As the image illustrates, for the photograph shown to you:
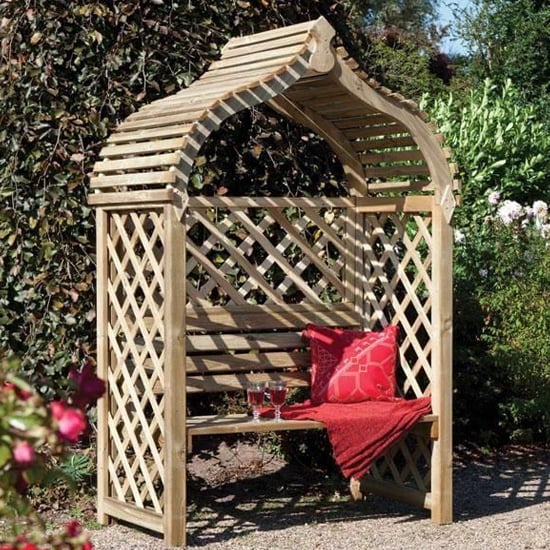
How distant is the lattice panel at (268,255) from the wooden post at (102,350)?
44 centimetres

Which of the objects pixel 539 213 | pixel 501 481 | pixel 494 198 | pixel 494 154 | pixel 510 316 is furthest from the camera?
pixel 494 154

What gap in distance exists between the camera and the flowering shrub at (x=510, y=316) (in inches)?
283

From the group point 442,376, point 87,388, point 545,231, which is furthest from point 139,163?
point 545,231

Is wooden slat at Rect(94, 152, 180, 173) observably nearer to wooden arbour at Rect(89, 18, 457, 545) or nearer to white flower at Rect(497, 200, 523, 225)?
wooden arbour at Rect(89, 18, 457, 545)

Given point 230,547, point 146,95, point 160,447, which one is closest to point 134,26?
point 146,95

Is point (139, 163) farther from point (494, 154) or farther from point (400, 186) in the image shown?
point (494, 154)

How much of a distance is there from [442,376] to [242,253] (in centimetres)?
114

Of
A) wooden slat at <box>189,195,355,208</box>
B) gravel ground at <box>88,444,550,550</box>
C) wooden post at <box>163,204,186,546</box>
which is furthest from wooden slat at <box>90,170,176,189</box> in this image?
gravel ground at <box>88,444,550,550</box>

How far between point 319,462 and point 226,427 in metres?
1.70

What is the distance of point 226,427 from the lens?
5312mm

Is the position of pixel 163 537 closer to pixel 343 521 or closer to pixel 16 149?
pixel 343 521

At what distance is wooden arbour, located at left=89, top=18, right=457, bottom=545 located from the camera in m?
5.18

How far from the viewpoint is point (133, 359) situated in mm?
5633

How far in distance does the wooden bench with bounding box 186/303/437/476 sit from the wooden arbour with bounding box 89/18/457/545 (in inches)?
0.5
